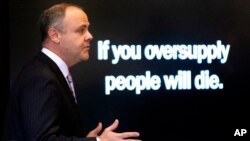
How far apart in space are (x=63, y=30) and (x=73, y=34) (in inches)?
2.2

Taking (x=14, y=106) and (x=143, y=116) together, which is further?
(x=143, y=116)

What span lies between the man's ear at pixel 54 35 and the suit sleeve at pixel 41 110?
0.95 feet

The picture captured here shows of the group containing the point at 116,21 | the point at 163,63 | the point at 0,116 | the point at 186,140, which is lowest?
the point at 186,140

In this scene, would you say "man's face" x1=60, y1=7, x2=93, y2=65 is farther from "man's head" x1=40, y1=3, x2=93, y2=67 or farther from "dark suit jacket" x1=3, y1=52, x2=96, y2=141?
"dark suit jacket" x1=3, y1=52, x2=96, y2=141

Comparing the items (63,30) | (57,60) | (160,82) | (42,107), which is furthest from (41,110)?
(160,82)

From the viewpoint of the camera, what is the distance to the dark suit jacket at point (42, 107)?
1.83 metres

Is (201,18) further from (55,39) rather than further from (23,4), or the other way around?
(55,39)

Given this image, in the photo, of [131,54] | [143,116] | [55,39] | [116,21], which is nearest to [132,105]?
[143,116]

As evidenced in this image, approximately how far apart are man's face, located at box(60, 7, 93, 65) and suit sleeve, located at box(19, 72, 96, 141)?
0.30m

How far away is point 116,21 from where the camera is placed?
3.36m

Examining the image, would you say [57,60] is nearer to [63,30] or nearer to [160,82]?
[63,30]

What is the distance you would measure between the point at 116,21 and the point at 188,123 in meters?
0.96

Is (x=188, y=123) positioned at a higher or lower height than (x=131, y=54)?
lower

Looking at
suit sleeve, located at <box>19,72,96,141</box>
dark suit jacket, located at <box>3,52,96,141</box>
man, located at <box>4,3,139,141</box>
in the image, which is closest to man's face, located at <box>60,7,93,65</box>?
man, located at <box>4,3,139,141</box>
